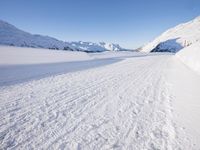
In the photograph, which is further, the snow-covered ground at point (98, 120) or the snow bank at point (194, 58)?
the snow bank at point (194, 58)

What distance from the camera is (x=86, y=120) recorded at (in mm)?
4051

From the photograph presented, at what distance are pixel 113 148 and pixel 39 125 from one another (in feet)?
6.08

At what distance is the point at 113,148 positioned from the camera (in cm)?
298

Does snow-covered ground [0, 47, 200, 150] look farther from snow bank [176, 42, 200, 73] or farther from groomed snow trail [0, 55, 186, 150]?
snow bank [176, 42, 200, 73]

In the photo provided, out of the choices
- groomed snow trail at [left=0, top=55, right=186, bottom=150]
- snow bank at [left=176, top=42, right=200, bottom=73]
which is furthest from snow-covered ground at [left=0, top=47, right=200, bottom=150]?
snow bank at [left=176, top=42, right=200, bottom=73]

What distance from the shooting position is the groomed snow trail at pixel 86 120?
312 cm

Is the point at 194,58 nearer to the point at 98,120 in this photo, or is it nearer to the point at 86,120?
the point at 98,120

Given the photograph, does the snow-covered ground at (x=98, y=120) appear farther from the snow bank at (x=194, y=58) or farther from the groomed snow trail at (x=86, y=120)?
the snow bank at (x=194, y=58)

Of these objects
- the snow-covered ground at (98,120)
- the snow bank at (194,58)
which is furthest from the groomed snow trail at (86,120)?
the snow bank at (194,58)

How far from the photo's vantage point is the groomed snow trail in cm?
312

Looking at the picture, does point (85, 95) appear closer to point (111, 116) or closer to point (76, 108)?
point (76, 108)

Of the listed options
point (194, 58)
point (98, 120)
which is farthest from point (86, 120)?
point (194, 58)

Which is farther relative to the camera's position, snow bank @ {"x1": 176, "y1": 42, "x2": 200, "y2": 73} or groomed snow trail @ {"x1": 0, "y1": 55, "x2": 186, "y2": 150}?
snow bank @ {"x1": 176, "y1": 42, "x2": 200, "y2": 73}

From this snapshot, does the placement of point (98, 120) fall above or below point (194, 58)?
below
